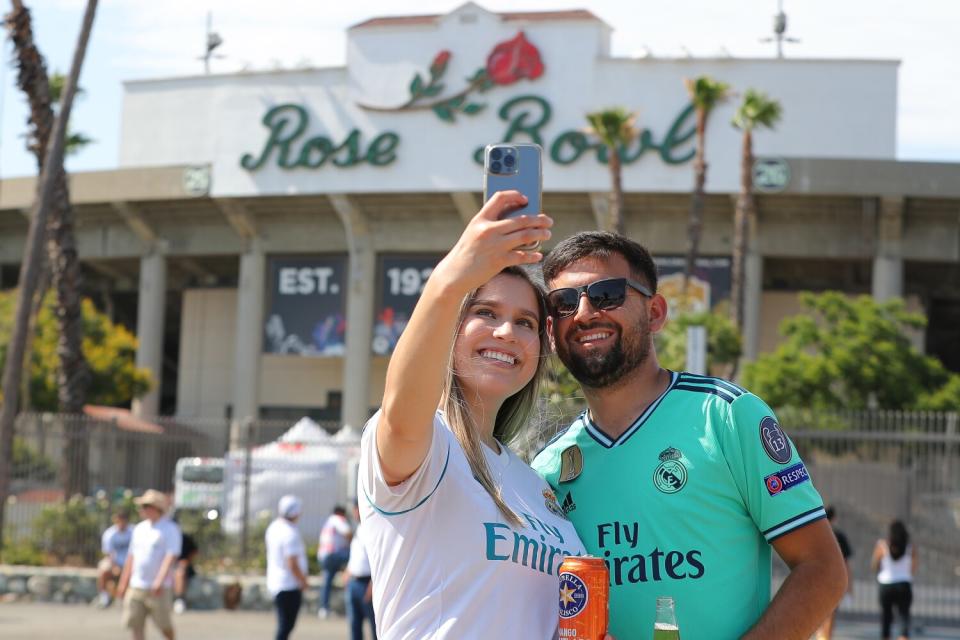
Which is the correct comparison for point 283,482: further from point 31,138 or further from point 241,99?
point 241,99

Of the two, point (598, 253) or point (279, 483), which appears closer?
point (598, 253)

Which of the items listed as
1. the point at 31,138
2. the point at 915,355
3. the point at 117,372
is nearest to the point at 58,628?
the point at 31,138

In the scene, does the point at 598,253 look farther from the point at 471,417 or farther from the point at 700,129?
the point at 700,129

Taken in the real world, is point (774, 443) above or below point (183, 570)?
above

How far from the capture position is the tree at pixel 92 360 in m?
41.3

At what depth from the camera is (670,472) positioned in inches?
137

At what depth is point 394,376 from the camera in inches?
114

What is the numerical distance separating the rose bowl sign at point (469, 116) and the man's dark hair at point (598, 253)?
35.5 meters

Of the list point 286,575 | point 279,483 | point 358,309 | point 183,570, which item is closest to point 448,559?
point 286,575

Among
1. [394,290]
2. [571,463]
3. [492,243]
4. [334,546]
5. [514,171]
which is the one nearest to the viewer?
→ [492,243]

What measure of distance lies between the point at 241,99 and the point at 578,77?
11.1 m

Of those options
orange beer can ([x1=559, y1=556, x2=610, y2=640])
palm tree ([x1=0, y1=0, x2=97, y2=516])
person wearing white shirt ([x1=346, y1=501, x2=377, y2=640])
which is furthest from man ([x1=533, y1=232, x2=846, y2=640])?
palm tree ([x1=0, y1=0, x2=97, y2=516])

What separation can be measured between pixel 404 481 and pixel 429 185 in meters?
37.9

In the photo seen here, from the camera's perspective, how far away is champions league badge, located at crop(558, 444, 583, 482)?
3689mm
